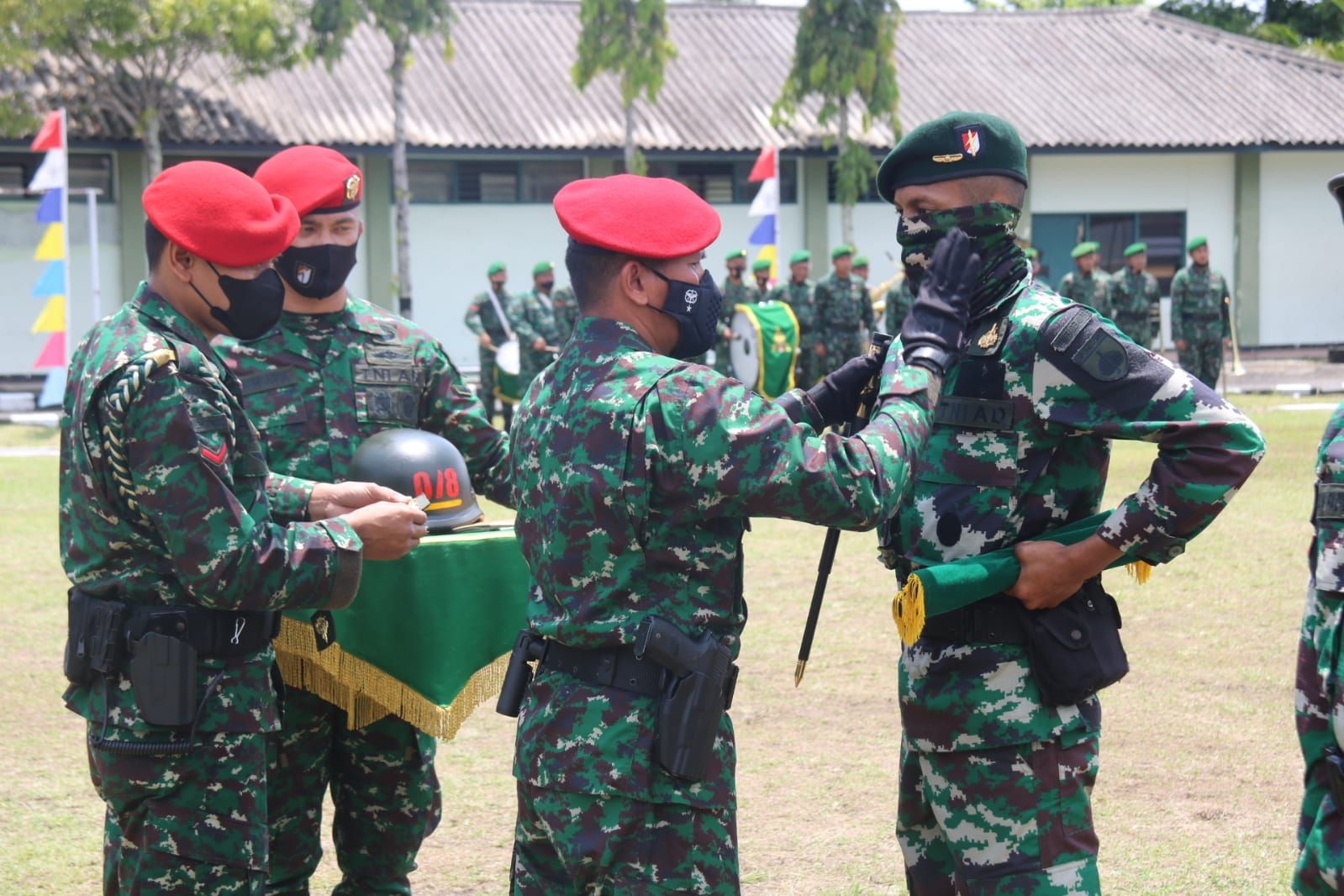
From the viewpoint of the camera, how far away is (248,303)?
3598 mm

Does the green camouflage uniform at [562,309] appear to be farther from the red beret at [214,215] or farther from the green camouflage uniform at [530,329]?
the red beret at [214,215]

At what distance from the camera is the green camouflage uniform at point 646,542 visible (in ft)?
9.66

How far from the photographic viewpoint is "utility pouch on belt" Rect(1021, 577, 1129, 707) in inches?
128

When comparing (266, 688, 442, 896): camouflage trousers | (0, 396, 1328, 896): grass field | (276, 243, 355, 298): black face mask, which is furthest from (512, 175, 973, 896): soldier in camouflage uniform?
(0, 396, 1328, 896): grass field

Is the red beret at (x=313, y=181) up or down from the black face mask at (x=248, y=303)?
Answer: up

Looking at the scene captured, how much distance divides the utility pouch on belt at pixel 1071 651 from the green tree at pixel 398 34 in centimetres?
2319

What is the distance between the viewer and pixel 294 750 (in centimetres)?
428

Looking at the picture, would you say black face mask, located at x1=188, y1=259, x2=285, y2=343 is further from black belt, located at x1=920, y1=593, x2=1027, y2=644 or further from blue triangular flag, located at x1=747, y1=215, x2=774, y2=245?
blue triangular flag, located at x1=747, y1=215, x2=774, y2=245

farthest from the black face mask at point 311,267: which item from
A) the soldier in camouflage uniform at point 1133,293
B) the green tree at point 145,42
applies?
the green tree at point 145,42

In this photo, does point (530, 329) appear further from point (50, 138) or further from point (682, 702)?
point (682, 702)

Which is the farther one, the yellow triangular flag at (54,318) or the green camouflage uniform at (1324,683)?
the yellow triangular flag at (54,318)

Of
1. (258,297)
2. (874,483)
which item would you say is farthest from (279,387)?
(874,483)

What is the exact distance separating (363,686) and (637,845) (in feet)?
4.78

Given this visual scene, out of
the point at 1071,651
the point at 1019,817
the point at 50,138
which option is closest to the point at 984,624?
the point at 1071,651
